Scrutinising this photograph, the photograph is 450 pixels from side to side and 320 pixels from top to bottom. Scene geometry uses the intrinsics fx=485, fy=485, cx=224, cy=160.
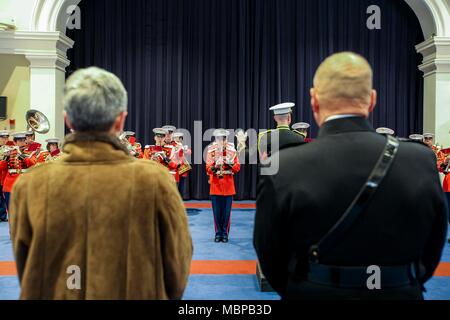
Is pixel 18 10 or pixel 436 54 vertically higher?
pixel 18 10

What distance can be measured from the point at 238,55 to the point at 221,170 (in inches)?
225

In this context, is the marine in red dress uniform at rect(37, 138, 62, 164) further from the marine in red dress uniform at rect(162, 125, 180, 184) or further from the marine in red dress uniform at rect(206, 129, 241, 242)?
the marine in red dress uniform at rect(206, 129, 241, 242)

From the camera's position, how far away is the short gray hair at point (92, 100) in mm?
1506

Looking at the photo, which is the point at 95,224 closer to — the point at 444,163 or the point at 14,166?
the point at 14,166

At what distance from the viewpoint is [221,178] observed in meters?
6.59

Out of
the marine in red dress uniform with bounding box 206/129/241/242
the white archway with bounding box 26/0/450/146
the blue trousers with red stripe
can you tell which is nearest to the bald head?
the marine in red dress uniform with bounding box 206/129/241/242

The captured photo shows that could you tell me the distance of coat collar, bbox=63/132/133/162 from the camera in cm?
153

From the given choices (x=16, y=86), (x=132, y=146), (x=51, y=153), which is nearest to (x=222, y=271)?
(x=51, y=153)

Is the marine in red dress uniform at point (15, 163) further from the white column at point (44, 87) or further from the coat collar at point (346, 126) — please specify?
the coat collar at point (346, 126)

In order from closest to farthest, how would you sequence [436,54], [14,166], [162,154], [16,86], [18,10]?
[14,166], [162,154], [18,10], [16,86], [436,54]

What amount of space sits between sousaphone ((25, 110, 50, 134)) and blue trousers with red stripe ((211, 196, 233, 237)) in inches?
158

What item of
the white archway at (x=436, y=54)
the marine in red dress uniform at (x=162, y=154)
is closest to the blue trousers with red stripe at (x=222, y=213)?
the marine in red dress uniform at (x=162, y=154)

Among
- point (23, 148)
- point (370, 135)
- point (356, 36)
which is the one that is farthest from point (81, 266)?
point (356, 36)

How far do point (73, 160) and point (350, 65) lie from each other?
93cm
